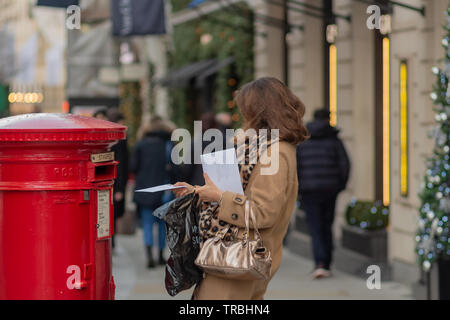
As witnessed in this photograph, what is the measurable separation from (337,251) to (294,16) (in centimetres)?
502

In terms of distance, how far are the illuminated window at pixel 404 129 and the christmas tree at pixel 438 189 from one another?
7.17 feet

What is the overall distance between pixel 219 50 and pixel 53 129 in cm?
1619

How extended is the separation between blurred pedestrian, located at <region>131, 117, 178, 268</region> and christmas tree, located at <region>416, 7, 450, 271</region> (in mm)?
3957

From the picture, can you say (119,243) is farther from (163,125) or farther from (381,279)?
(381,279)

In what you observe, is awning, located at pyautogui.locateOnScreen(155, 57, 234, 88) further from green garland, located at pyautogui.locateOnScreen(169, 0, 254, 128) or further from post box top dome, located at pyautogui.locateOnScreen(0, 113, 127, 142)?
post box top dome, located at pyautogui.locateOnScreen(0, 113, 127, 142)

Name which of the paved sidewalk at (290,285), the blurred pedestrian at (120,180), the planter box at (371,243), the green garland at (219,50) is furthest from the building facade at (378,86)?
the blurred pedestrian at (120,180)

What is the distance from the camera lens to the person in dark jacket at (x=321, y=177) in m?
9.77

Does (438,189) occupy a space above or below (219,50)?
below

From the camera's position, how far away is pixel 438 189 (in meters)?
7.45

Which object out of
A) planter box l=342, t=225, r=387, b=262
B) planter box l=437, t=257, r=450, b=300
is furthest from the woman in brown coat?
planter box l=342, t=225, r=387, b=262

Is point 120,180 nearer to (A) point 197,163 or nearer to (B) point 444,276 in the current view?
(A) point 197,163

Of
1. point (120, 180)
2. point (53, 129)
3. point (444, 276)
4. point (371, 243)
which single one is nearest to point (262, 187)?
point (53, 129)

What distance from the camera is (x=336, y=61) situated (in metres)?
13.1
